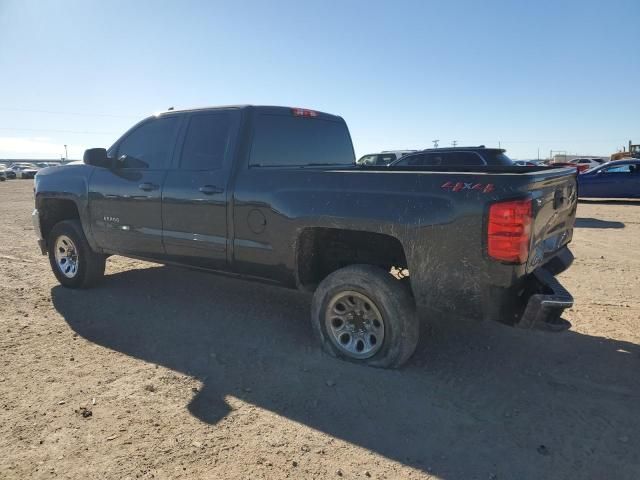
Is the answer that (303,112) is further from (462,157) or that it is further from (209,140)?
(462,157)

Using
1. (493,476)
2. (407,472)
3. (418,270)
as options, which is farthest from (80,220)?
(493,476)

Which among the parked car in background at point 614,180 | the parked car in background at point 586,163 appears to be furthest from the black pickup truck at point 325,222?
the parked car in background at point 586,163

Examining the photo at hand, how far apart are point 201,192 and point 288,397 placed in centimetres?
201

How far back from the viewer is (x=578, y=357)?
150 inches

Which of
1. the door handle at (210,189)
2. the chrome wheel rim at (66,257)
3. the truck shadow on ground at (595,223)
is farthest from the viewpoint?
the truck shadow on ground at (595,223)

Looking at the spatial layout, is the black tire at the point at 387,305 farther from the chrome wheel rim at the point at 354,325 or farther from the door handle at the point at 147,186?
the door handle at the point at 147,186

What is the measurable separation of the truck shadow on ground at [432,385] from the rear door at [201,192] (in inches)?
30.1

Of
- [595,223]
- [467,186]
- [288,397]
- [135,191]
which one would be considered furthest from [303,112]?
[595,223]

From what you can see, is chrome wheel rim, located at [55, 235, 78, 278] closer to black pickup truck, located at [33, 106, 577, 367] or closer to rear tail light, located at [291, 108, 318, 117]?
black pickup truck, located at [33, 106, 577, 367]

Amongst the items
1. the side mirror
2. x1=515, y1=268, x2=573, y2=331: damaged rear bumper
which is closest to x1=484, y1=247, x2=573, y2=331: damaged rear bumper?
x1=515, y1=268, x2=573, y2=331: damaged rear bumper

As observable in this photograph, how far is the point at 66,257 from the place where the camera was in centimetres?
571

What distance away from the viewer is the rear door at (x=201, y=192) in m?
4.16

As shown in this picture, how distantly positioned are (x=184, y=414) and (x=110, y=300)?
2745 mm

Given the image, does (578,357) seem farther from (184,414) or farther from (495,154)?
(495,154)
